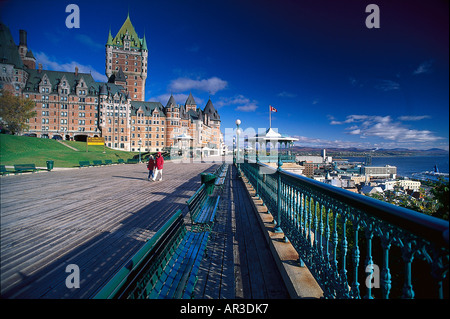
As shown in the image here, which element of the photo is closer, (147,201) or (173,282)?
(173,282)

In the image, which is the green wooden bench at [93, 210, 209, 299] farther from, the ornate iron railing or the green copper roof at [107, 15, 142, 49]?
the green copper roof at [107, 15, 142, 49]

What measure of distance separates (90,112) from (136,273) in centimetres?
8359

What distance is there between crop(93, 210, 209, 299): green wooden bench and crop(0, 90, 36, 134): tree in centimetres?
6021

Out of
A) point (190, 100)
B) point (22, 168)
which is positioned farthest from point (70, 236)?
point (190, 100)

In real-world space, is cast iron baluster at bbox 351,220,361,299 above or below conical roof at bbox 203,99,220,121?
below

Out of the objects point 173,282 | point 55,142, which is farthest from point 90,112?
point 173,282

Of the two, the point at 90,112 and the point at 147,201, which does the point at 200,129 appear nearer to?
the point at 90,112

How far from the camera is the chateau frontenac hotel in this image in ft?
217

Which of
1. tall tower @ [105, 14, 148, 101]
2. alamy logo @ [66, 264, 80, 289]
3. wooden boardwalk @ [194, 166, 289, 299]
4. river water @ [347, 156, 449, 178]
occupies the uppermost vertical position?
tall tower @ [105, 14, 148, 101]

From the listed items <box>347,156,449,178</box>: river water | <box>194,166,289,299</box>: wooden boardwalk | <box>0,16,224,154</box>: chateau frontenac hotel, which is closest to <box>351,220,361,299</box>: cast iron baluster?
<box>347,156,449,178</box>: river water

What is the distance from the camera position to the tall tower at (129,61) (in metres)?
85.2

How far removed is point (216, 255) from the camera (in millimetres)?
4008
